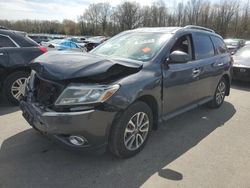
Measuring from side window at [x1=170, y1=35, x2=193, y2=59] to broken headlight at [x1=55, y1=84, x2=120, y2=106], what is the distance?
5.39ft

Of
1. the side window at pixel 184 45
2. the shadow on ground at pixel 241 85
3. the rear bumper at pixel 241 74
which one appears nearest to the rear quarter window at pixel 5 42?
the side window at pixel 184 45

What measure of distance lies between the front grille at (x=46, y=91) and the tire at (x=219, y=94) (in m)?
3.76

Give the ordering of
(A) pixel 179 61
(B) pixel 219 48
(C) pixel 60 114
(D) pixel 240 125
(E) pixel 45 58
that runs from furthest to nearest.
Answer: (B) pixel 219 48
(D) pixel 240 125
(A) pixel 179 61
(E) pixel 45 58
(C) pixel 60 114

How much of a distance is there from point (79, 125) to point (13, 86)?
335cm

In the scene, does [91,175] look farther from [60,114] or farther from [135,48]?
[135,48]

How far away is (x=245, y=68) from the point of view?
29.1 feet

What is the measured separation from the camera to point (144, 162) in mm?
3518

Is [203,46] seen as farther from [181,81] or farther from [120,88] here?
[120,88]

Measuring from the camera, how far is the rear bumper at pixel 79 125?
293cm

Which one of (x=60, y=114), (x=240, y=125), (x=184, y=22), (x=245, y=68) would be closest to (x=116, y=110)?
(x=60, y=114)

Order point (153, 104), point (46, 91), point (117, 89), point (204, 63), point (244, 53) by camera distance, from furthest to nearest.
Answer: point (244, 53)
point (204, 63)
point (153, 104)
point (46, 91)
point (117, 89)

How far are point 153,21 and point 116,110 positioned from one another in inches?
2878

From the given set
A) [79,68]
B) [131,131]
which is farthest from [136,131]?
[79,68]

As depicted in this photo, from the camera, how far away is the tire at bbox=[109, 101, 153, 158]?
128 inches
